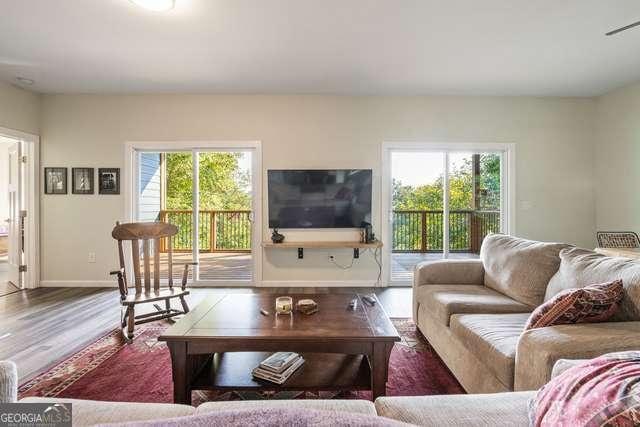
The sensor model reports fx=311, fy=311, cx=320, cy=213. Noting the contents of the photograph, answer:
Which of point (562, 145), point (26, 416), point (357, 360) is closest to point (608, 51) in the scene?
point (562, 145)

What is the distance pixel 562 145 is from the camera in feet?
14.2

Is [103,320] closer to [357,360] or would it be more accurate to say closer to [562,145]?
[357,360]

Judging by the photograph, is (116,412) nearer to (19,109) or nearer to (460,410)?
(460,410)

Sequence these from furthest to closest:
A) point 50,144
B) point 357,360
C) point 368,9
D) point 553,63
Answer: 1. point 50,144
2. point 553,63
3. point 368,9
4. point 357,360

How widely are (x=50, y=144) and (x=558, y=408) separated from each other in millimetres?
5591

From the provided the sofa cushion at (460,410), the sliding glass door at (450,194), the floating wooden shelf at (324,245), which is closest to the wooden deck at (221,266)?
the floating wooden shelf at (324,245)

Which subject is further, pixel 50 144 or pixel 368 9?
pixel 50 144

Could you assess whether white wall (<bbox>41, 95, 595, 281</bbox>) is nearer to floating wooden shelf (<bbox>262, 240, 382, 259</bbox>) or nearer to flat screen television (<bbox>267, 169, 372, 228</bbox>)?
flat screen television (<bbox>267, 169, 372, 228</bbox>)

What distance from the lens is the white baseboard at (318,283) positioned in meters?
4.20

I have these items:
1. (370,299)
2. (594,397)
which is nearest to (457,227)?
(370,299)

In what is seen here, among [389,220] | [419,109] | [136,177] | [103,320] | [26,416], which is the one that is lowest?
[103,320]

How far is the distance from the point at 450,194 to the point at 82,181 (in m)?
5.05

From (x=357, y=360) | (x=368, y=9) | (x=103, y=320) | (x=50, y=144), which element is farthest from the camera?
(x=50, y=144)

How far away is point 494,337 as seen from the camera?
1551 mm
